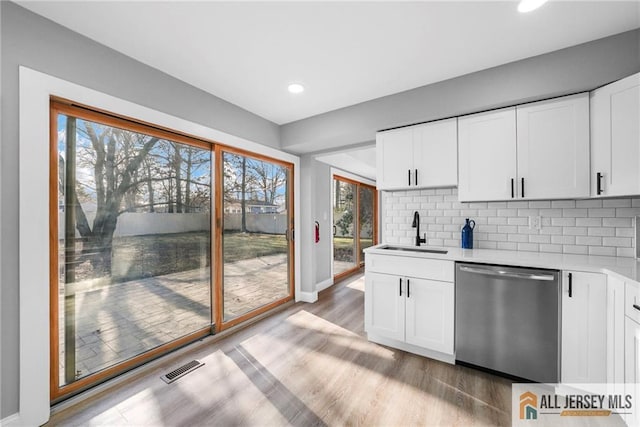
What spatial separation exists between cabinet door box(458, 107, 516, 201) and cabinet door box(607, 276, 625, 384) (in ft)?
3.02

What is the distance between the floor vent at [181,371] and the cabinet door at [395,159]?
2.48 meters

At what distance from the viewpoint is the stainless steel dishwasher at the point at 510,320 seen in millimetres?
1919

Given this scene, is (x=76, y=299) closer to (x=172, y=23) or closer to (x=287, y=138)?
(x=172, y=23)

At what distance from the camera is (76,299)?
1.91m

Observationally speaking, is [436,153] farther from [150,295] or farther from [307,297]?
[150,295]

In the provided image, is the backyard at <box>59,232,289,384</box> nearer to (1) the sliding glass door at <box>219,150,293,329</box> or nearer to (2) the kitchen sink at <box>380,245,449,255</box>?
(1) the sliding glass door at <box>219,150,293,329</box>

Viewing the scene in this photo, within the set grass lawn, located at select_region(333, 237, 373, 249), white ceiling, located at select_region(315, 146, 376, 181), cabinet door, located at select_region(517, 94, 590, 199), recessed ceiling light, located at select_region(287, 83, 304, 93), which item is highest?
recessed ceiling light, located at select_region(287, 83, 304, 93)

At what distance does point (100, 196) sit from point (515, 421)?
3.28m

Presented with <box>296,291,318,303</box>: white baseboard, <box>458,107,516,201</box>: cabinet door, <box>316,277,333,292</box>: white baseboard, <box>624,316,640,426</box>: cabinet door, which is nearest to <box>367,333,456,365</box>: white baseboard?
<box>624,316,640,426</box>: cabinet door

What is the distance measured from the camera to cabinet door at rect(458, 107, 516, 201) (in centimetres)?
231

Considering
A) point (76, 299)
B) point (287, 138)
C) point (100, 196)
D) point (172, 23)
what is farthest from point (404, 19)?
point (76, 299)

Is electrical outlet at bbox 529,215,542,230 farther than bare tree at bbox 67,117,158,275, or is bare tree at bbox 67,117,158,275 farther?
electrical outlet at bbox 529,215,542,230

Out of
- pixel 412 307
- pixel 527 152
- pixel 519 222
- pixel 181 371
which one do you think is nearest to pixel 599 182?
pixel 527 152

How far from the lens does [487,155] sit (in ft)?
7.86
